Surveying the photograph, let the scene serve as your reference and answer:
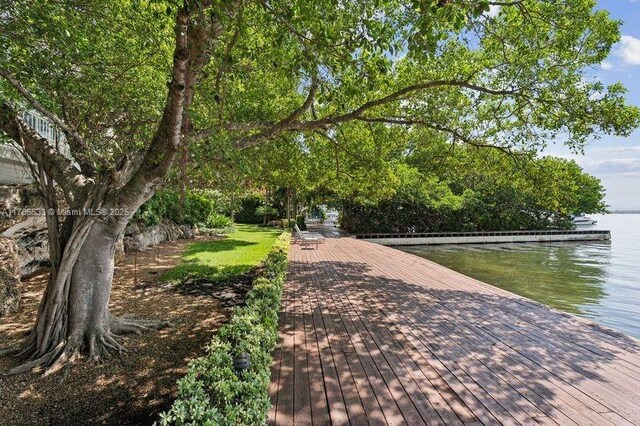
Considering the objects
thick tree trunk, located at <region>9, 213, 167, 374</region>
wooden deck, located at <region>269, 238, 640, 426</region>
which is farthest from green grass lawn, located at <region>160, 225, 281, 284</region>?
thick tree trunk, located at <region>9, 213, 167, 374</region>

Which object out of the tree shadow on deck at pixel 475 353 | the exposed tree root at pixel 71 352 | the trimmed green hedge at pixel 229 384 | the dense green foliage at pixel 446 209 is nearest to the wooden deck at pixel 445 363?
the tree shadow on deck at pixel 475 353

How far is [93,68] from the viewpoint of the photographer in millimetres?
6535

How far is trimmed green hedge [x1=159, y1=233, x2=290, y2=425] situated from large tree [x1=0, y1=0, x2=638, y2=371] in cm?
246

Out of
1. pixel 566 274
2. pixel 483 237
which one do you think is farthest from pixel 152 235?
pixel 483 237

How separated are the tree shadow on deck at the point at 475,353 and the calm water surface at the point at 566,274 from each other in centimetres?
429

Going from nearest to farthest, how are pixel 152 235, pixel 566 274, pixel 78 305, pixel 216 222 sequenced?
pixel 78 305 → pixel 566 274 → pixel 152 235 → pixel 216 222

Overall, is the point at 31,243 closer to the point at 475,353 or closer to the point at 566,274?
the point at 475,353

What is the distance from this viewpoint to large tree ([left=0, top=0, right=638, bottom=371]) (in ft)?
15.3

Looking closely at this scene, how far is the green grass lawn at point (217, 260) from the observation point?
1076cm

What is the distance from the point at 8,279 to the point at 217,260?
6.55 metres

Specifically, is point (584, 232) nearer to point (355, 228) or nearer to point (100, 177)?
point (355, 228)

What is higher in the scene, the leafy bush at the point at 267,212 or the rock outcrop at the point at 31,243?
the leafy bush at the point at 267,212

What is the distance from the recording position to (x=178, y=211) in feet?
63.5

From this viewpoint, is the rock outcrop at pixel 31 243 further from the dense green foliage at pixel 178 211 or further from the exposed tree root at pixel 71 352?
the exposed tree root at pixel 71 352
